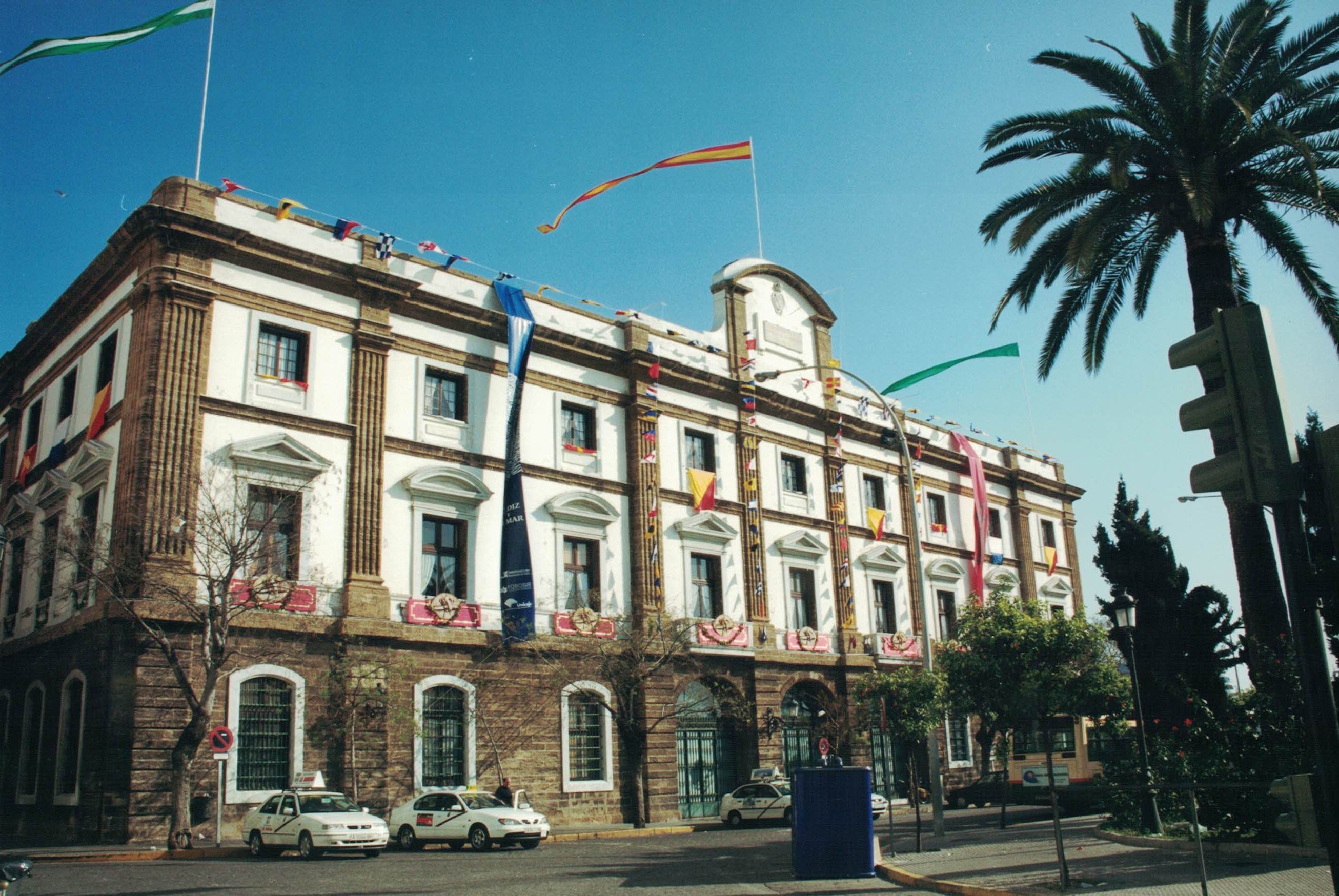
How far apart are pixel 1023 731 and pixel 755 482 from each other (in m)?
12.2

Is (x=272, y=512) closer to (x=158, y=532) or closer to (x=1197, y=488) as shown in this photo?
(x=158, y=532)

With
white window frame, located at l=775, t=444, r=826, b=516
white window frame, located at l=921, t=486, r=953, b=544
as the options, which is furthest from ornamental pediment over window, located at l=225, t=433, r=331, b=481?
white window frame, located at l=921, t=486, r=953, b=544

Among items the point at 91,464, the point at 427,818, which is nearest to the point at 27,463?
the point at 91,464

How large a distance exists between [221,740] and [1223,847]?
18.7 meters

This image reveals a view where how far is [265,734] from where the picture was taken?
2597cm

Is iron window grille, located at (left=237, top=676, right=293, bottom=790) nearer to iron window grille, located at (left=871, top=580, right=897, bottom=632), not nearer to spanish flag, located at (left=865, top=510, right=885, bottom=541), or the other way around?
iron window grille, located at (left=871, top=580, right=897, bottom=632)

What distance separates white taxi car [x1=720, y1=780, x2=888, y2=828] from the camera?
3200 centimetres

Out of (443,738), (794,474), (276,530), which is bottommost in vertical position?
(443,738)

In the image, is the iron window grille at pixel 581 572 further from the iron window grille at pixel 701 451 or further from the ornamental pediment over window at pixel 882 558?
the ornamental pediment over window at pixel 882 558

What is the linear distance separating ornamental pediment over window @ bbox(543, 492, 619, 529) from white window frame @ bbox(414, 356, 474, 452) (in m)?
3.16

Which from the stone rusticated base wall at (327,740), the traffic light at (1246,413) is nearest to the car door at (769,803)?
the stone rusticated base wall at (327,740)

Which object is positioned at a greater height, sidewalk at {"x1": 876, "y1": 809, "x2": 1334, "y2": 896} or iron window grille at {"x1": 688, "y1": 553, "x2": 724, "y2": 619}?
iron window grille at {"x1": 688, "y1": 553, "x2": 724, "y2": 619}

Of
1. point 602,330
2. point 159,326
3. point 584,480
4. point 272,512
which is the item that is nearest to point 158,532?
point 272,512

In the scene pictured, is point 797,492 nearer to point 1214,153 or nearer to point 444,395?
point 444,395
